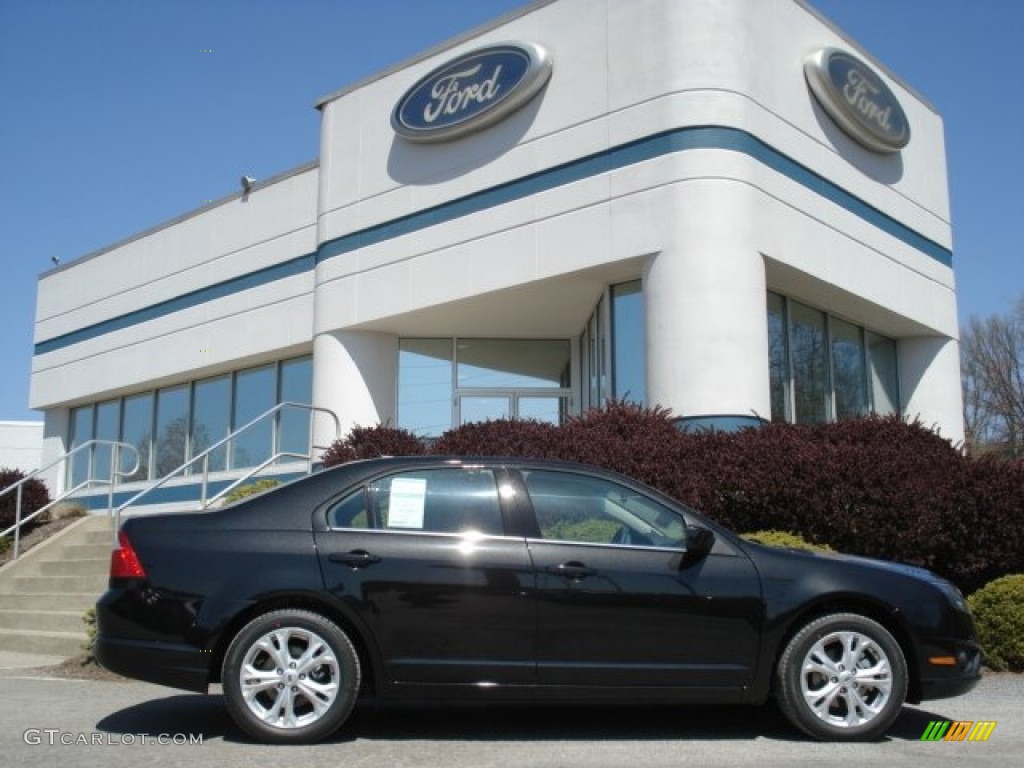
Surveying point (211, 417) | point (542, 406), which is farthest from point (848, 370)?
point (211, 417)

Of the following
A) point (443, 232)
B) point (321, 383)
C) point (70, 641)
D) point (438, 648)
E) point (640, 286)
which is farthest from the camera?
point (321, 383)

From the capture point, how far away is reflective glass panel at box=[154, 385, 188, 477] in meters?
21.2

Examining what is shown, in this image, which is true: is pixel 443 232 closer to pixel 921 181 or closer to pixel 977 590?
pixel 921 181

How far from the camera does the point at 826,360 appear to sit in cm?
1659

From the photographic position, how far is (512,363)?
1819 centimetres

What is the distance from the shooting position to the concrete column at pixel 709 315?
12914 mm

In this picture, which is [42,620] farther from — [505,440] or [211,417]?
[211,417]

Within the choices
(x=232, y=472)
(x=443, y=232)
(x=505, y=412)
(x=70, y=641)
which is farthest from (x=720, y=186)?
(x=232, y=472)

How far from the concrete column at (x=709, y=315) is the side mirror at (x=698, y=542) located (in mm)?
7056

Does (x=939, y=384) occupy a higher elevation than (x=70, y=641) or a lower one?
higher

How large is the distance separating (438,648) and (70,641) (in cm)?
618

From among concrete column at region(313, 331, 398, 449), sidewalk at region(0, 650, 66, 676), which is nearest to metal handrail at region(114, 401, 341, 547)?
concrete column at region(313, 331, 398, 449)

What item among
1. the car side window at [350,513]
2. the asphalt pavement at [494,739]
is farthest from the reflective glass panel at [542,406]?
the car side window at [350,513]

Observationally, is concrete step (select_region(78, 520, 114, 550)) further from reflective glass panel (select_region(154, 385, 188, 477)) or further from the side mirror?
the side mirror
